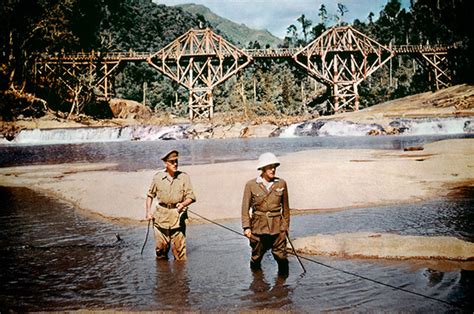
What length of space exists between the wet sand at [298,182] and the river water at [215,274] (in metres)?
1.63

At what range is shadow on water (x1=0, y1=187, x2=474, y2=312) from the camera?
186 inches

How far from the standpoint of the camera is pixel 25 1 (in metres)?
42.5

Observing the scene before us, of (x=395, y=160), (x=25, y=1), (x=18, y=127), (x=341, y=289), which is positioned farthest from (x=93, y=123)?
(x=341, y=289)

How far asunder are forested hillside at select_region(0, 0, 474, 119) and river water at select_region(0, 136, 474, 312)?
35233 mm

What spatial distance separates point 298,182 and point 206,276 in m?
7.89

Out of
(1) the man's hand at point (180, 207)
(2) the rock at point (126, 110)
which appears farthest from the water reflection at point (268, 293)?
(2) the rock at point (126, 110)

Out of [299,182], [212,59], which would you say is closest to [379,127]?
[212,59]

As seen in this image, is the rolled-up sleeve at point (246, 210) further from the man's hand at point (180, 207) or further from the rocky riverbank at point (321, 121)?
the rocky riverbank at point (321, 121)

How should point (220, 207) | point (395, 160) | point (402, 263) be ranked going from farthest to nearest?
point (395, 160) → point (220, 207) → point (402, 263)

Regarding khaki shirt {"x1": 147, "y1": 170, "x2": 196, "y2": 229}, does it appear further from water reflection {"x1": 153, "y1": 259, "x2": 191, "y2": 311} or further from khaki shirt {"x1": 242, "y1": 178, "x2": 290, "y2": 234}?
khaki shirt {"x1": 242, "y1": 178, "x2": 290, "y2": 234}

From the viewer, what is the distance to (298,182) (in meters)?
13.2

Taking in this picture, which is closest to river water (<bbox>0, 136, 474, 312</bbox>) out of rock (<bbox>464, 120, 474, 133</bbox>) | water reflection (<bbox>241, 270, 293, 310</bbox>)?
water reflection (<bbox>241, 270, 293, 310</bbox>)

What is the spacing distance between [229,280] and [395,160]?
13080 millimetres

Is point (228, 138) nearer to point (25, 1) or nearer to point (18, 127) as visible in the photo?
point (18, 127)
